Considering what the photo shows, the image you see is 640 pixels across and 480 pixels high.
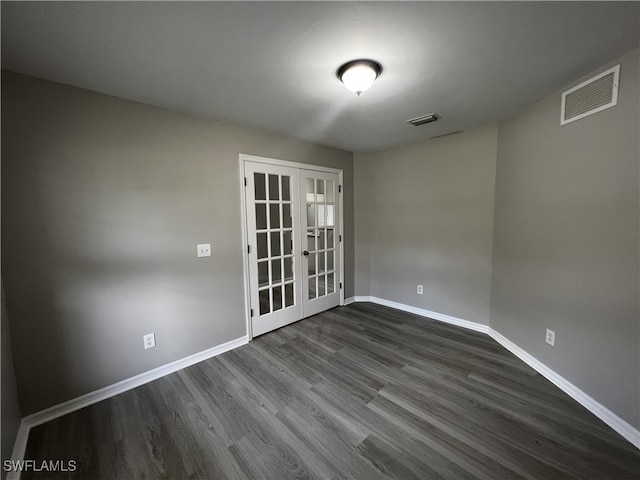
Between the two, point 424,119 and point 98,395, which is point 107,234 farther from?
point 424,119

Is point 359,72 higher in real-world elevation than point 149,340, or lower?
higher

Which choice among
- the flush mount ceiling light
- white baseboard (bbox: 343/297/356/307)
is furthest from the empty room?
white baseboard (bbox: 343/297/356/307)

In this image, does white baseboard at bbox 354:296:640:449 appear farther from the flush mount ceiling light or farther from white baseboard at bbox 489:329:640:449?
the flush mount ceiling light

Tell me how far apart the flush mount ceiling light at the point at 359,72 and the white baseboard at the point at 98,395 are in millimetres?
2599

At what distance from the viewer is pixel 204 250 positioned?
7.86 feet

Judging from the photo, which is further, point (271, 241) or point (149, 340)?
point (271, 241)

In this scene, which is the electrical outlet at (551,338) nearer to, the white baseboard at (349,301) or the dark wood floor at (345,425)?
the dark wood floor at (345,425)

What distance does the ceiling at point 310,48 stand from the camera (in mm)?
1153

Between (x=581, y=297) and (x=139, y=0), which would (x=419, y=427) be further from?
(x=139, y=0)

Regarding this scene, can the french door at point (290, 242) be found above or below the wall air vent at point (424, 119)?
below

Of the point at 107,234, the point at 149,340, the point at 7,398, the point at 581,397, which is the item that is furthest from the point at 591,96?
the point at 7,398

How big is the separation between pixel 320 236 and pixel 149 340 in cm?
219

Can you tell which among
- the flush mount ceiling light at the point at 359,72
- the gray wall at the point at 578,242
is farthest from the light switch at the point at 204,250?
the gray wall at the point at 578,242

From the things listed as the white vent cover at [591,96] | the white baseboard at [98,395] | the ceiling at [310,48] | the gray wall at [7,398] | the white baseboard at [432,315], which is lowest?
the white baseboard at [98,395]
